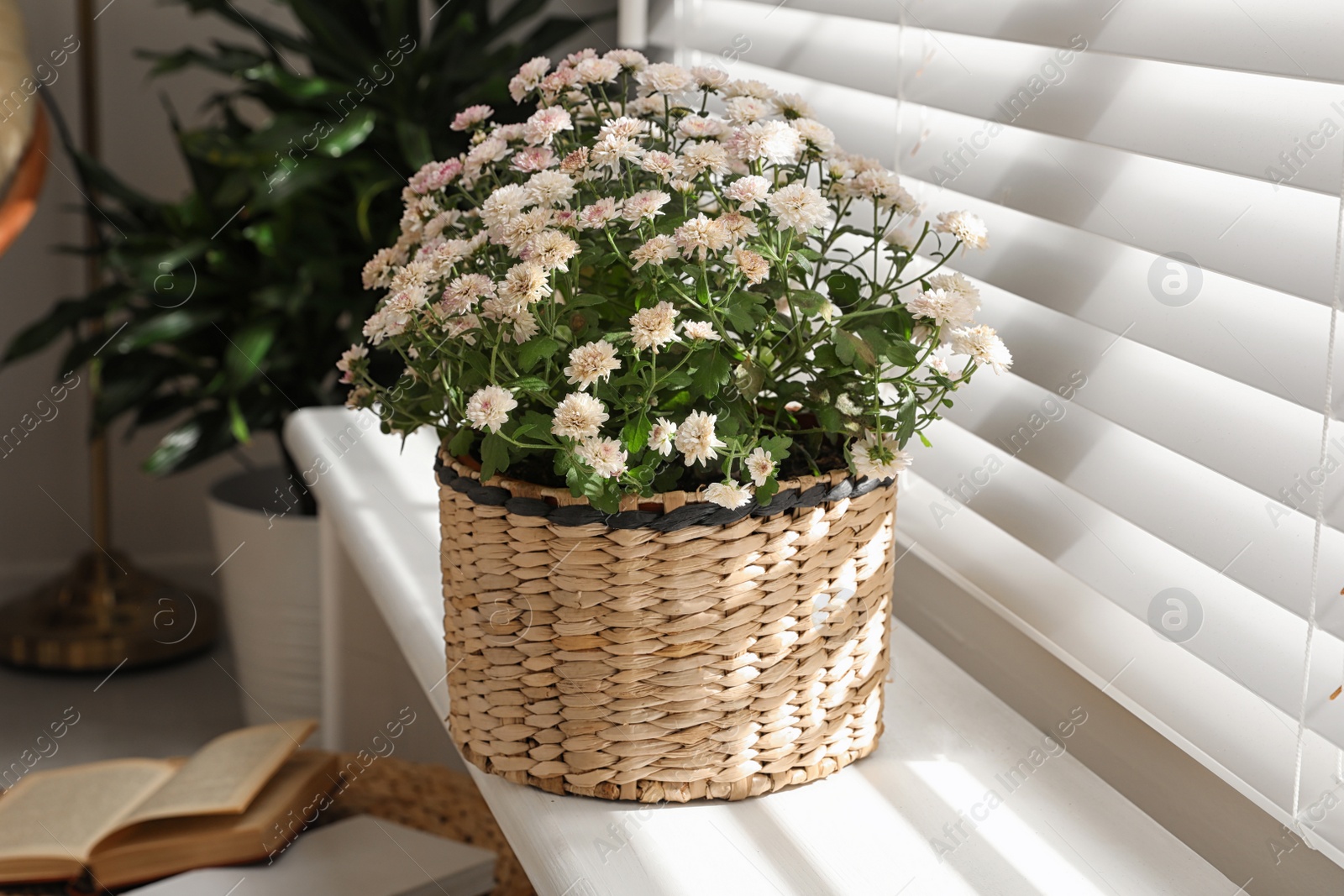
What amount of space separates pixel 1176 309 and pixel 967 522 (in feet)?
0.93

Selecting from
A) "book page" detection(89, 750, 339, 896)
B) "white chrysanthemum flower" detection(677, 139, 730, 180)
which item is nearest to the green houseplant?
"book page" detection(89, 750, 339, 896)

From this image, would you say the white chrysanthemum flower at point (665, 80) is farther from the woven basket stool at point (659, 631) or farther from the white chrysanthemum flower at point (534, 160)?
the woven basket stool at point (659, 631)

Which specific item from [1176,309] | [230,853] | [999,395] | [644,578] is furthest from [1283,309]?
[230,853]

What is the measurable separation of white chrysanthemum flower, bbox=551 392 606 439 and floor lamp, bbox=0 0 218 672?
5.74 ft

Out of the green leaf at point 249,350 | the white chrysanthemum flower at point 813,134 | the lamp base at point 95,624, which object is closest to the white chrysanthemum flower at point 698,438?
the white chrysanthemum flower at point 813,134

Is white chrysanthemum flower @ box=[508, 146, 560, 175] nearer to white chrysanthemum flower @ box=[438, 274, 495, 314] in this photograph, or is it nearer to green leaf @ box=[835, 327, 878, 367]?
white chrysanthemum flower @ box=[438, 274, 495, 314]

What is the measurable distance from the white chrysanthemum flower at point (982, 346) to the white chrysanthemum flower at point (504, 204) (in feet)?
0.84

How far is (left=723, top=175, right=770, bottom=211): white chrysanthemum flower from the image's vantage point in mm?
664

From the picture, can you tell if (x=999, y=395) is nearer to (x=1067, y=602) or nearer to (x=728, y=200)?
(x=1067, y=602)

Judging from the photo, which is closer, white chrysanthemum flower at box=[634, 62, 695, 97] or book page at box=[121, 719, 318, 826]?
white chrysanthemum flower at box=[634, 62, 695, 97]

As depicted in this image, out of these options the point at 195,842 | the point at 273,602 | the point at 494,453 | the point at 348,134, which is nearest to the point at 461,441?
the point at 494,453

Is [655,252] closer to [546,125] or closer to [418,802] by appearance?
[546,125]

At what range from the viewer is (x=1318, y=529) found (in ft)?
2.00

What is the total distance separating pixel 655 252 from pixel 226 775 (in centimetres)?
72
